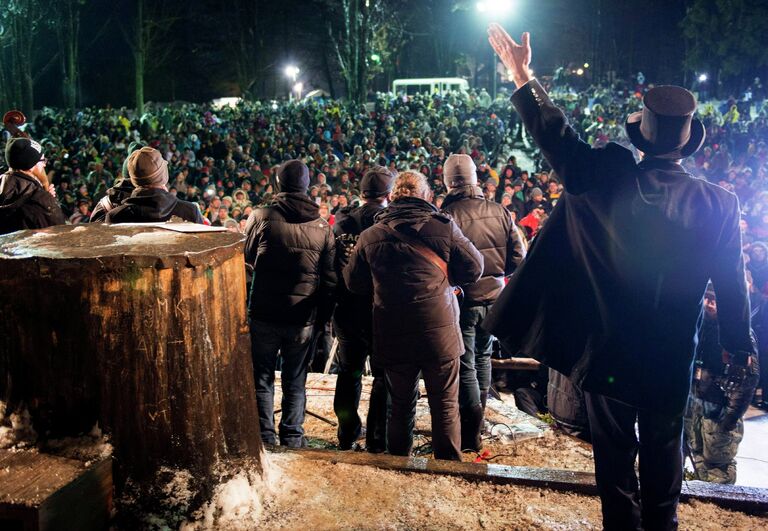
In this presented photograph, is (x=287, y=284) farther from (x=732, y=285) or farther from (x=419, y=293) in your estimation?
(x=732, y=285)

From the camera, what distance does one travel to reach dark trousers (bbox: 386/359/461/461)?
3502 mm

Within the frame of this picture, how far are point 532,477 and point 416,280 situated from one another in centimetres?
117

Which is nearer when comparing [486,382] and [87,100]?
[486,382]

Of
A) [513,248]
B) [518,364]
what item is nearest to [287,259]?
[513,248]

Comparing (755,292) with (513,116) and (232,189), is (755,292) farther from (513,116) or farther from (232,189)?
(513,116)

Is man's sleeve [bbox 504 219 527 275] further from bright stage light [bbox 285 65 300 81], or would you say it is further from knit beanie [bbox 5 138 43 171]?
bright stage light [bbox 285 65 300 81]

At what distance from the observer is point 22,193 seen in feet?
13.6

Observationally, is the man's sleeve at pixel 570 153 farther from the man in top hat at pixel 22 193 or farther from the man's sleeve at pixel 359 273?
the man in top hat at pixel 22 193

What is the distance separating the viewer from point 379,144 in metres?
20.9

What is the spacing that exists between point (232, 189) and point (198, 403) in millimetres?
13624

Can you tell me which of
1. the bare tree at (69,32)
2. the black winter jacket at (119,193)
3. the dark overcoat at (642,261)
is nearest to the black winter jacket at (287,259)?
the black winter jacket at (119,193)

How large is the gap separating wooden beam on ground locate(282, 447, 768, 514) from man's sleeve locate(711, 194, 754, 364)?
33.1 inches

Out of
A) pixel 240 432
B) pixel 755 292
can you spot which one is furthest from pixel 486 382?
pixel 755 292

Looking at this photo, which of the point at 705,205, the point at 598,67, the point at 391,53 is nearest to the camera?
the point at 705,205
